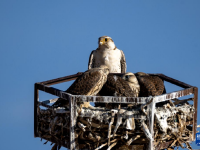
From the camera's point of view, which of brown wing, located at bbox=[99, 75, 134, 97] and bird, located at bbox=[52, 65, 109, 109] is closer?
bird, located at bbox=[52, 65, 109, 109]

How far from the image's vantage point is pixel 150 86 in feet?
94.5

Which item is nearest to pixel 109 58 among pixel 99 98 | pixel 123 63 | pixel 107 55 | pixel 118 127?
pixel 107 55

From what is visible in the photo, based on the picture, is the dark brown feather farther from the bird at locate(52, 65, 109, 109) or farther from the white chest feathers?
the white chest feathers

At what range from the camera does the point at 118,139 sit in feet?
87.0

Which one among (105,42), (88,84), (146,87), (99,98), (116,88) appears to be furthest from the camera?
(105,42)

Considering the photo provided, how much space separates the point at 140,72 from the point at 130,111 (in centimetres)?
418

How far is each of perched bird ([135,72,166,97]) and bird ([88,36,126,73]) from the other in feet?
6.36

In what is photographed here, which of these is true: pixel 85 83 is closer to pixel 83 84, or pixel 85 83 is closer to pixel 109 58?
pixel 83 84

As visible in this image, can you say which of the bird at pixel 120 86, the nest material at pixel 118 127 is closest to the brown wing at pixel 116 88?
the bird at pixel 120 86

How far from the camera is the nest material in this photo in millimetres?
26291

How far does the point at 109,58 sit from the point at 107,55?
142 mm

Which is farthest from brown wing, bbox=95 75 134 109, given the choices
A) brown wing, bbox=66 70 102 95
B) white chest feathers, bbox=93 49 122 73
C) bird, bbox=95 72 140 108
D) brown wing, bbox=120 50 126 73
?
brown wing, bbox=120 50 126 73

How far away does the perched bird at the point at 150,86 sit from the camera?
28.6 m

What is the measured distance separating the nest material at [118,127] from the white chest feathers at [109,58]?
4.13 meters
